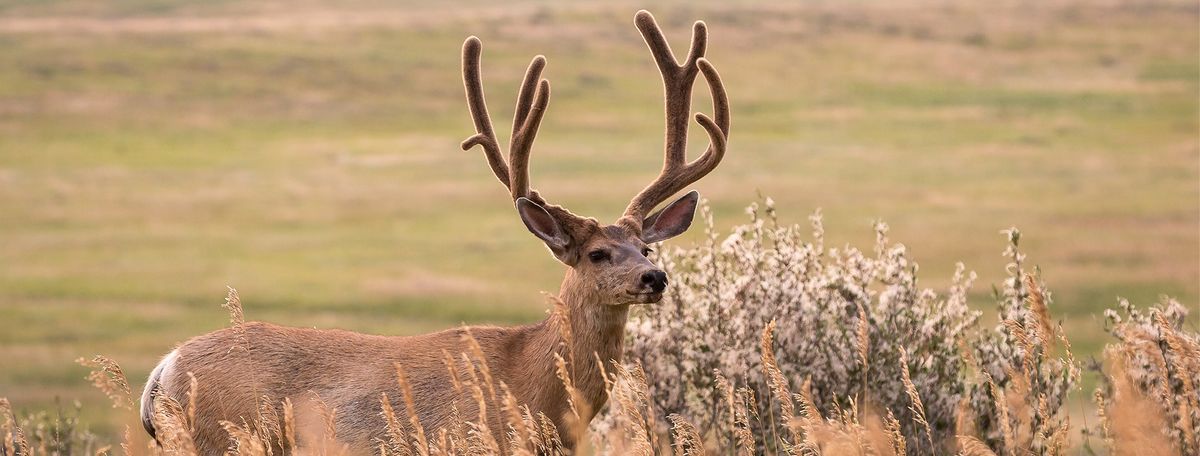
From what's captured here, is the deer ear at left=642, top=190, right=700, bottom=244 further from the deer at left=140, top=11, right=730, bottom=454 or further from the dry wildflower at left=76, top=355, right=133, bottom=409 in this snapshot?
the dry wildflower at left=76, top=355, right=133, bottom=409

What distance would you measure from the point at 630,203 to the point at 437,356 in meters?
1.17

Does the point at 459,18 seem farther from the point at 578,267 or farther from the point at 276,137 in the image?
the point at 578,267

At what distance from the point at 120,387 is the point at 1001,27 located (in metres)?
99.4

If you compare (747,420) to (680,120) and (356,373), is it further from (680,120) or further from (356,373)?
(680,120)

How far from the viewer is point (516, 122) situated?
26.8 ft

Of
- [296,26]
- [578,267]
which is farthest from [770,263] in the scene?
[296,26]

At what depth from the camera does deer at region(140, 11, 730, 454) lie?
22.9ft

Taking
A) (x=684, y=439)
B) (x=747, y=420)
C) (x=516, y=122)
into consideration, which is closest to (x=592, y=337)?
(x=516, y=122)

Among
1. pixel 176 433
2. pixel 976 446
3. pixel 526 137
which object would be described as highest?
pixel 526 137

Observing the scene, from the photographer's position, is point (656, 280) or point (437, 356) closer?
point (656, 280)

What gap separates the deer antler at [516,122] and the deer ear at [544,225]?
14.6 inches

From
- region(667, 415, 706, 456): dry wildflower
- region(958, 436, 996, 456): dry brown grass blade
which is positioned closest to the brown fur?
region(667, 415, 706, 456): dry wildflower

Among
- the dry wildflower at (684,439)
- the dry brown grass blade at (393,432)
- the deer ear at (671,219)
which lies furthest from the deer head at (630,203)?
the dry brown grass blade at (393,432)

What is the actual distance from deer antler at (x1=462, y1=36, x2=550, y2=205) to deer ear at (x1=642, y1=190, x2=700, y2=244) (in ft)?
1.77
